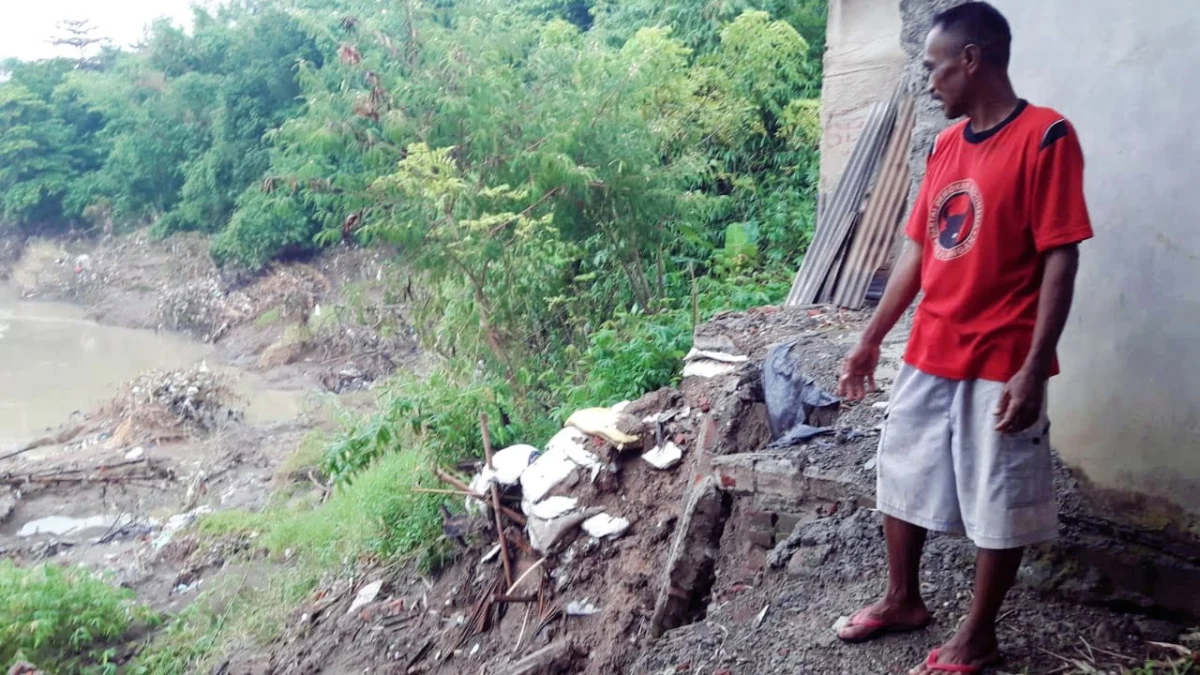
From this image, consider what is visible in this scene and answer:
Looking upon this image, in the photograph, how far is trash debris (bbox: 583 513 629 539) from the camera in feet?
13.7

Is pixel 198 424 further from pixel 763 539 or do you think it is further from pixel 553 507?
pixel 763 539

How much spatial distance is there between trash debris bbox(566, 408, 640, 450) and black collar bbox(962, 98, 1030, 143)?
281 centimetres

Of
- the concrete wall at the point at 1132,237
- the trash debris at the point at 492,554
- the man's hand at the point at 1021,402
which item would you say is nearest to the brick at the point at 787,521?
the concrete wall at the point at 1132,237

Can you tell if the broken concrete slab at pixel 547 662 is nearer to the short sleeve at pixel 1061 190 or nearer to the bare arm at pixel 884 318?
the bare arm at pixel 884 318

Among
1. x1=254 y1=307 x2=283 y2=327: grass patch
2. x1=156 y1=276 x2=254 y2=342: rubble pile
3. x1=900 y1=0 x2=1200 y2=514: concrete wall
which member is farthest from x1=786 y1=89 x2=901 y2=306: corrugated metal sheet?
x1=156 y1=276 x2=254 y2=342: rubble pile

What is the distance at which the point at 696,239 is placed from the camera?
7773mm

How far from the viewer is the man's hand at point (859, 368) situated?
2.20m

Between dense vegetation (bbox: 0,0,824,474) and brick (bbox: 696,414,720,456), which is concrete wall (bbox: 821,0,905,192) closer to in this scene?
dense vegetation (bbox: 0,0,824,474)

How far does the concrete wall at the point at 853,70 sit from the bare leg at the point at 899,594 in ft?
16.9

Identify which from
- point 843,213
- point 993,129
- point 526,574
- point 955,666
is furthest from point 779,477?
point 843,213

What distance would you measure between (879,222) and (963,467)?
418 centimetres

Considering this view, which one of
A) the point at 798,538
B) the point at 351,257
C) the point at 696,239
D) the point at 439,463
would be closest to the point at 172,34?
the point at 351,257

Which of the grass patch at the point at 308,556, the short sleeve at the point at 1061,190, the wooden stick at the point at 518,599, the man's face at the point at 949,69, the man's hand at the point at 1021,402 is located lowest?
the grass patch at the point at 308,556

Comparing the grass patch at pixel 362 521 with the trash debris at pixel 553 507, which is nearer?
the trash debris at pixel 553 507
